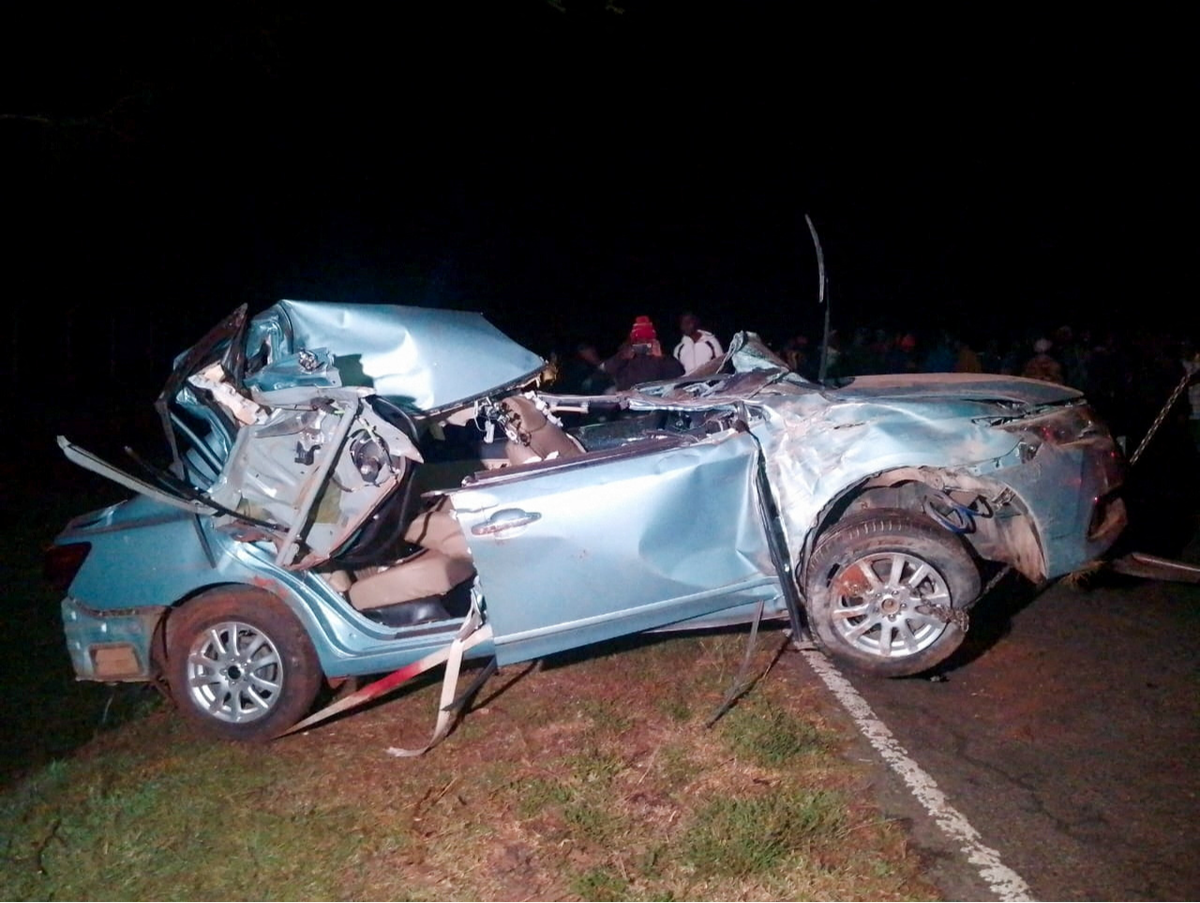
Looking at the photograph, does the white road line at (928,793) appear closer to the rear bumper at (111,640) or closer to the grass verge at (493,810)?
the grass verge at (493,810)

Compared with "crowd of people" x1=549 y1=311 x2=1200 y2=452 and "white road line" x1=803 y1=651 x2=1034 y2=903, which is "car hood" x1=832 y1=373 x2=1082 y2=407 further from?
"crowd of people" x1=549 y1=311 x2=1200 y2=452

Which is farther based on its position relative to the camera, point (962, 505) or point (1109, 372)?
point (1109, 372)

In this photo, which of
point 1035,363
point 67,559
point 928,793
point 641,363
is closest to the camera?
point 928,793

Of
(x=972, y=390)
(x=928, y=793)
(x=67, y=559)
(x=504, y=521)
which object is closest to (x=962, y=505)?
(x=972, y=390)

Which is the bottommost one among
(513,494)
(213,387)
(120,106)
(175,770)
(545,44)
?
(175,770)

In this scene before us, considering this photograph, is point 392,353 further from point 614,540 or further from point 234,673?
point 234,673

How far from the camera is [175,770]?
5.14 meters

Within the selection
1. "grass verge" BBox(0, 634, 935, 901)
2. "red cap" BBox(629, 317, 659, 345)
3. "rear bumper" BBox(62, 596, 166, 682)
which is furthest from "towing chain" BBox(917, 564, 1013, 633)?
"red cap" BBox(629, 317, 659, 345)

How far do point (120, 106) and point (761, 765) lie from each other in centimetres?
928

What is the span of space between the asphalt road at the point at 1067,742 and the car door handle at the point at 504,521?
1.83 m

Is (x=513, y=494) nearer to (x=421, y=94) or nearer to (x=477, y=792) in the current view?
(x=477, y=792)

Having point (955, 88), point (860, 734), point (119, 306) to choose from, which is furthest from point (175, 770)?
point (955, 88)

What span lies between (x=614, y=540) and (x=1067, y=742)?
2.23 metres

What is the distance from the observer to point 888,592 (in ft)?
17.7
